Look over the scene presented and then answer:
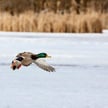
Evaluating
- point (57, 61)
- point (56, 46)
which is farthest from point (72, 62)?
point (56, 46)

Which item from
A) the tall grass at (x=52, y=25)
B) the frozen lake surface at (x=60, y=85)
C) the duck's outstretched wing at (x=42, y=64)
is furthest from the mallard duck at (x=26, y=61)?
the tall grass at (x=52, y=25)

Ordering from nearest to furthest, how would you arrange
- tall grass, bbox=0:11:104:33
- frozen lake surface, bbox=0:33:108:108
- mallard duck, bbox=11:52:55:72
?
mallard duck, bbox=11:52:55:72, frozen lake surface, bbox=0:33:108:108, tall grass, bbox=0:11:104:33

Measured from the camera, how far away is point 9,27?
10.6 metres

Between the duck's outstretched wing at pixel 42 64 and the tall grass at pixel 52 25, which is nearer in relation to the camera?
the duck's outstretched wing at pixel 42 64

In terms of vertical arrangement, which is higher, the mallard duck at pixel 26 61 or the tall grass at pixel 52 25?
the mallard duck at pixel 26 61

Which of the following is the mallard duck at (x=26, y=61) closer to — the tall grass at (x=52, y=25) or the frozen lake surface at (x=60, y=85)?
the frozen lake surface at (x=60, y=85)

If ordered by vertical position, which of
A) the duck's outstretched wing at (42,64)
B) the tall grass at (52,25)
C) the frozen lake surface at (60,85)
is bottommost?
the tall grass at (52,25)

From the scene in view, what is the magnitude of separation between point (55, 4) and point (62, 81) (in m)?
14.3

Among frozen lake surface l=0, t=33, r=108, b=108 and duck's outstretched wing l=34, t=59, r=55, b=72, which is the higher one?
duck's outstretched wing l=34, t=59, r=55, b=72

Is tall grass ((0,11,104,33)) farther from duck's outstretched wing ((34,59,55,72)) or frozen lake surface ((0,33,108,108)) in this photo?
duck's outstretched wing ((34,59,55,72))

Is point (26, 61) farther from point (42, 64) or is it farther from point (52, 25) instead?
point (52, 25)

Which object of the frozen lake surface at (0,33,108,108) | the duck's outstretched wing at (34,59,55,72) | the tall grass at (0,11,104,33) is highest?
the duck's outstretched wing at (34,59,55,72)

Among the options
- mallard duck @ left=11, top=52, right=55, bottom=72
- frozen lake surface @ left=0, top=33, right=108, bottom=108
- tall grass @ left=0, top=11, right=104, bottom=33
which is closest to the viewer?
mallard duck @ left=11, top=52, right=55, bottom=72

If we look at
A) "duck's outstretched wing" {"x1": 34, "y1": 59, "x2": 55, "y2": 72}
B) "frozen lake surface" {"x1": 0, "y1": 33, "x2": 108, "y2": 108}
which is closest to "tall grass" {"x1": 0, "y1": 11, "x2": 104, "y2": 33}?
"frozen lake surface" {"x1": 0, "y1": 33, "x2": 108, "y2": 108}
